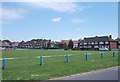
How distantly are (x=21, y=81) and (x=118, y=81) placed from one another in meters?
4.91

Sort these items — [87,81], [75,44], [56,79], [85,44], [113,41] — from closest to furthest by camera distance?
[87,81]
[56,79]
[113,41]
[85,44]
[75,44]

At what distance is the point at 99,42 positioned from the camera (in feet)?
492

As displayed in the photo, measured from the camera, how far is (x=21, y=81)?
13.5 m

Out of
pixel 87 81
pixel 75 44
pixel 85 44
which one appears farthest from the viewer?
pixel 75 44

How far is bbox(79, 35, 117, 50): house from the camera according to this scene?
14175 cm

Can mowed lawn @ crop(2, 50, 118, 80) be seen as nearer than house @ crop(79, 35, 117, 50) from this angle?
Yes

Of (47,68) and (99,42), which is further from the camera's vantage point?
(99,42)

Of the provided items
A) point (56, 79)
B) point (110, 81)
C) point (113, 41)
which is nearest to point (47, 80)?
point (56, 79)

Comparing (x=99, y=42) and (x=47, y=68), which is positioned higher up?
(x=99, y=42)

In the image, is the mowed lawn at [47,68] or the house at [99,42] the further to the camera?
the house at [99,42]

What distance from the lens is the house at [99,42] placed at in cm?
14175

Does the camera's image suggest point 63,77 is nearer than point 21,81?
No

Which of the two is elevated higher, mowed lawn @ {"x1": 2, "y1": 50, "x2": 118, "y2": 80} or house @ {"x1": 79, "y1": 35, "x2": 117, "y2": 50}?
house @ {"x1": 79, "y1": 35, "x2": 117, "y2": 50}

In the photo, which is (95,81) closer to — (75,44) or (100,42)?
(100,42)
